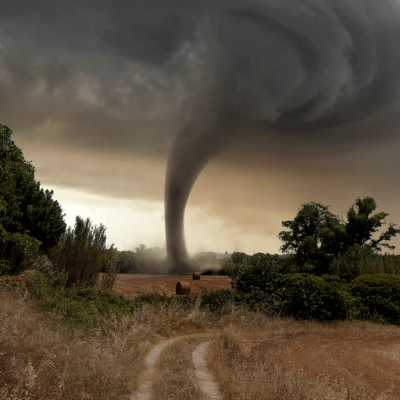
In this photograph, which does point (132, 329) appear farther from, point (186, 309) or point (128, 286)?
point (128, 286)

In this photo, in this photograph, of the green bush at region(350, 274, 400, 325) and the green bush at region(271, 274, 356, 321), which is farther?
the green bush at region(350, 274, 400, 325)

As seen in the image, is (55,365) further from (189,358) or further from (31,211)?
(31,211)

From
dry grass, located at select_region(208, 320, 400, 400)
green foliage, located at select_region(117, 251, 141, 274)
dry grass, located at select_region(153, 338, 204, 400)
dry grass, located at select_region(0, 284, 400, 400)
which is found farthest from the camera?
green foliage, located at select_region(117, 251, 141, 274)

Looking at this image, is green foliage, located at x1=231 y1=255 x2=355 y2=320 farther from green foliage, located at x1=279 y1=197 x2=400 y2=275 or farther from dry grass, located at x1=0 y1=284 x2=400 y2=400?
green foliage, located at x1=279 y1=197 x2=400 y2=275

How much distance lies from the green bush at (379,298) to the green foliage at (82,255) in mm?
10928

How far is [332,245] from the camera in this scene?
29688mm

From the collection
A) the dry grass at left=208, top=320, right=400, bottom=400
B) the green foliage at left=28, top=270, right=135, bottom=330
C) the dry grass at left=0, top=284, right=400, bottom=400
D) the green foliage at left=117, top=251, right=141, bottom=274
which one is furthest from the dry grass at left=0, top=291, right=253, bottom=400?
the green foliage at left=117, top=251, right=141, bottom=274

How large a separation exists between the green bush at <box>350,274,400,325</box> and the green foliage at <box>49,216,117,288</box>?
10.9 meters

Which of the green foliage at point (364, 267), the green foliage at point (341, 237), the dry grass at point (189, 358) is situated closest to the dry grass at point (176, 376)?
the dry grass at point (189, 358)

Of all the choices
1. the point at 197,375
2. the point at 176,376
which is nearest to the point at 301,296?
the point at 197,375

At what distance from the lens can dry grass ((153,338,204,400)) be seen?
5094 mm

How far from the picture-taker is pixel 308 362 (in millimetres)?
7043

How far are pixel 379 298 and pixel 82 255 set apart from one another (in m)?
12.7

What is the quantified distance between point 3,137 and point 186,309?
8.85 meters
